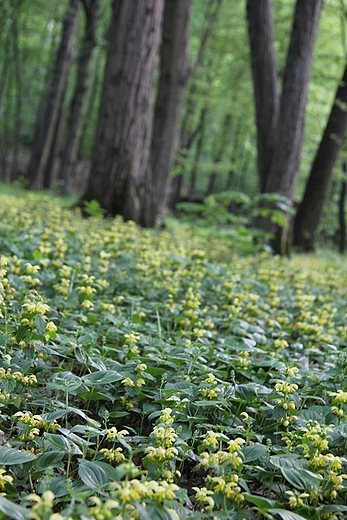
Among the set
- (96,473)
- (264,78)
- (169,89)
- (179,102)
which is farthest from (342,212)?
(96,473)

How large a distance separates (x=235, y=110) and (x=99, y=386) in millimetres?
20358

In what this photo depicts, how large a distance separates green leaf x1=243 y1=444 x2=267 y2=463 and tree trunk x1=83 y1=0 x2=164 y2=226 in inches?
233

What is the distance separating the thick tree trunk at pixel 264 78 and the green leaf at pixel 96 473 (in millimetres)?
8036

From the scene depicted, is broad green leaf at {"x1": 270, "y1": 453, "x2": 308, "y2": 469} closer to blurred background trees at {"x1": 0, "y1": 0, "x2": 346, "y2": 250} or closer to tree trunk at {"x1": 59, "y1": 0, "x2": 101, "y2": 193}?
blurred background trees at {"x1": 0, "y1": 0, "x2": 346, "y2": 250}

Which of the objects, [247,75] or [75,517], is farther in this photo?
[247,75]

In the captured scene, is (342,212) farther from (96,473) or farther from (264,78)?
(96,473)

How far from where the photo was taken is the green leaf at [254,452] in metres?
2.09

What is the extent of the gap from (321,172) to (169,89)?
12.6 ft

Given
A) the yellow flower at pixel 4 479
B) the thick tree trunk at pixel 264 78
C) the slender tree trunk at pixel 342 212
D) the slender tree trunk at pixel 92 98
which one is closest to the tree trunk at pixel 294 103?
the thick tree trunk at pixel 264 78

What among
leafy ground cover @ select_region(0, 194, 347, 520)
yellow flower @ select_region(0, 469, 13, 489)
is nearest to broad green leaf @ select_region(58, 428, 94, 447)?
leafy ground cover @ select_region(0, 194, 347, 520)

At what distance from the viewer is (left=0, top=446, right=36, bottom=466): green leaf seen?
1919 millimetres

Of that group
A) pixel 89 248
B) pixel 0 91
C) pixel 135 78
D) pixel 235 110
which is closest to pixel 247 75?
pixel 235 110

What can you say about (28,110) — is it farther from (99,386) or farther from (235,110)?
(99,386)

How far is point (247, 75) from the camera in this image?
21.0m
